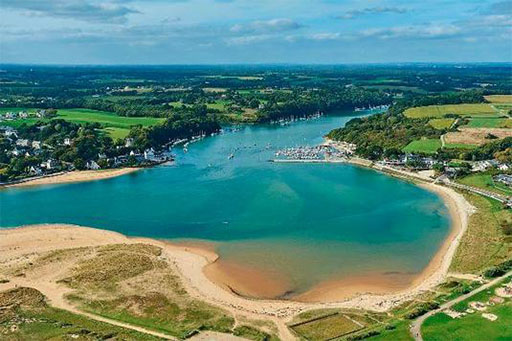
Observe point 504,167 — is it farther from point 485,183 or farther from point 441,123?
point 441,123

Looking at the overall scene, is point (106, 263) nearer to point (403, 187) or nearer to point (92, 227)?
point (92, 227)

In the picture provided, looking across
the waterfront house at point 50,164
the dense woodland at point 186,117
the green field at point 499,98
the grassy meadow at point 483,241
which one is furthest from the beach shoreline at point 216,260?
the green field at point 499,98

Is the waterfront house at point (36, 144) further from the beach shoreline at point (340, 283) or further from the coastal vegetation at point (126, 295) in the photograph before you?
the beach shoreline at point (340, 283)

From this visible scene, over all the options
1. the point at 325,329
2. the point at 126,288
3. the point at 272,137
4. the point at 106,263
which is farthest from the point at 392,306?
the point at 272,137

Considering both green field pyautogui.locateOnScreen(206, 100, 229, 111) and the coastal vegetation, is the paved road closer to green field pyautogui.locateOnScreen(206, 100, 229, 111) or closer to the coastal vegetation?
the coastal vegetation

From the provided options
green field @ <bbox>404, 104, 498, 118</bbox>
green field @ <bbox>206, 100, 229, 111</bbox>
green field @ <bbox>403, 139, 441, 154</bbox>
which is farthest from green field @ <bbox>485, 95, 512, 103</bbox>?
green field @ <bbox>206, 100, 229, 111</bbox>

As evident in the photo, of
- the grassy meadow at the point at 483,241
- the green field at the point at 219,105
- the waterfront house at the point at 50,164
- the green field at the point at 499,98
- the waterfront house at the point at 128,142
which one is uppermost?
the green field at the point at 499,98
